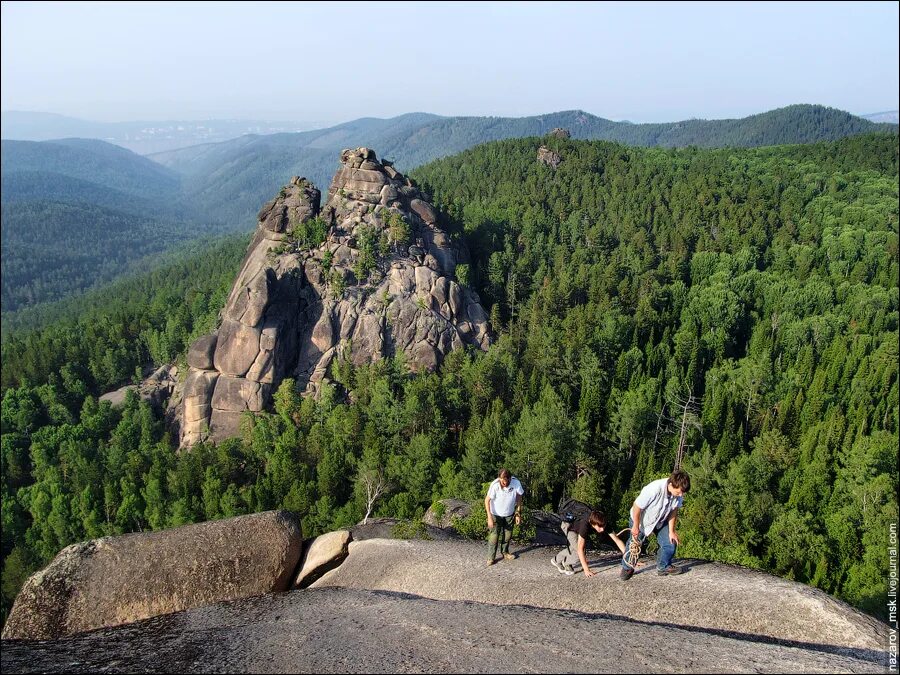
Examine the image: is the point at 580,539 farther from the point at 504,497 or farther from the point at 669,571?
the point at 669,571

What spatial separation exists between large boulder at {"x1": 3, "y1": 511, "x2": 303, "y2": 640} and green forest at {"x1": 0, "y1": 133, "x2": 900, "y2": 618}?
54.8 ft

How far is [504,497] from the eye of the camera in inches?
583

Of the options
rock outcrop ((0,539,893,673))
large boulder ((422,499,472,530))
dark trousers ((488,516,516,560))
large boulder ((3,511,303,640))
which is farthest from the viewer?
large boulder ((422,499,472,530))

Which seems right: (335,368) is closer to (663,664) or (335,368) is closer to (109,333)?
(109,333)

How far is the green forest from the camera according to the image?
43.8 meters

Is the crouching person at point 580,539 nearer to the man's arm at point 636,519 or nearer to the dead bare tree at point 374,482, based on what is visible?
the man's arm at point 636,519

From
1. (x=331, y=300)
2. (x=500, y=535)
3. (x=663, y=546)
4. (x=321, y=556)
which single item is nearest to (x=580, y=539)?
(x=663, y=546)

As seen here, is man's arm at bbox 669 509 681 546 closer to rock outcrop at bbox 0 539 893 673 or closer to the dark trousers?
rock outcrop at bbox 0 539 893 673

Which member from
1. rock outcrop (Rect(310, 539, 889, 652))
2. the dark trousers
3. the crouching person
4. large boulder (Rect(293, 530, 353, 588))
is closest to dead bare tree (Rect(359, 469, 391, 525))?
large boulder (Rect(293, 530, 353, 588))

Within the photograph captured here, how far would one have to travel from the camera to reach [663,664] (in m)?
9.91

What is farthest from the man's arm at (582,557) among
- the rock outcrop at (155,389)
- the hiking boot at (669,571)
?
the rock outcrop at (155,389)

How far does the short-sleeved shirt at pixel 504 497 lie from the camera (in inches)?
583

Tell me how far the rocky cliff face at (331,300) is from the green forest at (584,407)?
3.62m

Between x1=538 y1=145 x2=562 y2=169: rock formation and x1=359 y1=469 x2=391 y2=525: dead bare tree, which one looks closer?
x1=359 y1=469 x2=391 y2=525: dead bare tree
